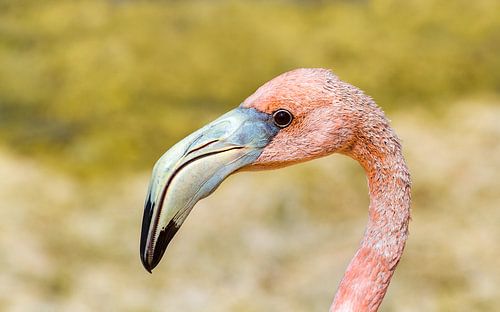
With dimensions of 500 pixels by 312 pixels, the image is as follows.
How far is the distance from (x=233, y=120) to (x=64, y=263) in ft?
11.0

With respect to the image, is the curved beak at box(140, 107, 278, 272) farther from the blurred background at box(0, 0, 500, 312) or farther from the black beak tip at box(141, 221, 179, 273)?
the blurred background at box(0, 0, 500, 312)

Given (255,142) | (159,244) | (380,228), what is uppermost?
(255,142)

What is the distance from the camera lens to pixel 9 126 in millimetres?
7219

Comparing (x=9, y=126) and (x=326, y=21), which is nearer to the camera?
(x=9, y=126)

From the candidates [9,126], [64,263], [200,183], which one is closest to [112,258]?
[64,263]

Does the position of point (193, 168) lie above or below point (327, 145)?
below

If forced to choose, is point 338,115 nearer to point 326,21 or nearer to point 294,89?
point 294,89

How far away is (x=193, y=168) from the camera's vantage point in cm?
270

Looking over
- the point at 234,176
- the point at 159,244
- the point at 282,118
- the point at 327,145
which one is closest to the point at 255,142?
the point at 282,118

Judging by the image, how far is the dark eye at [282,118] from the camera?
281 centimetres

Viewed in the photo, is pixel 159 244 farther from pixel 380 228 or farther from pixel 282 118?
pixel 380 228

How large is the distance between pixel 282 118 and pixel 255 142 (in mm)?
110

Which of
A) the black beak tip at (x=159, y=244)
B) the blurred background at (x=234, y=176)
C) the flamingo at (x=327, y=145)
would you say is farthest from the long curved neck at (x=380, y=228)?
the blurred background at (x=234, y=176)

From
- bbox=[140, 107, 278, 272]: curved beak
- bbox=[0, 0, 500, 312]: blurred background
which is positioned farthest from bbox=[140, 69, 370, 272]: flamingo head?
bbox=[0, 0, 500, 312]: blurred background
